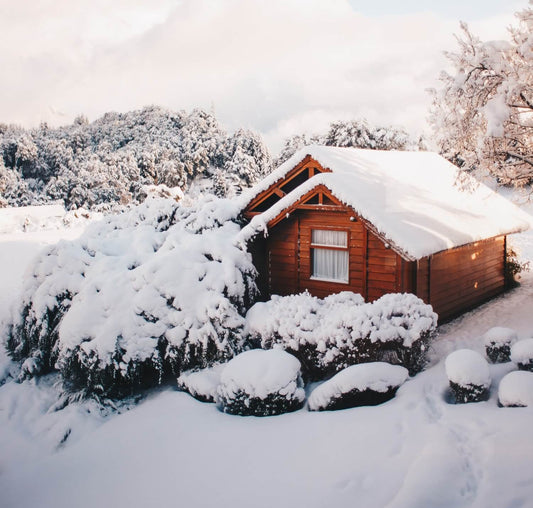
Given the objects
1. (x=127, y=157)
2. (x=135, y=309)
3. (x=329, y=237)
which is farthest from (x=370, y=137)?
(x=127, y=157)

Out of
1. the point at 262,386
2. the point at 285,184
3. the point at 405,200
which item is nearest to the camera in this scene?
the point at 262,386

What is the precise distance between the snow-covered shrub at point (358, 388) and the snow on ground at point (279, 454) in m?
0.32

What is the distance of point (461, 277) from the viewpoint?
16031 mm

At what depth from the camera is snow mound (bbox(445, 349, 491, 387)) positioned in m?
9.10

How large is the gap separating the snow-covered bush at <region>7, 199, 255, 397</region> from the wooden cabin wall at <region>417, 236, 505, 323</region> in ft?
17.4

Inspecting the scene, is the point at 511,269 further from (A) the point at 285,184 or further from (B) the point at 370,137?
(B) the point at 370,137

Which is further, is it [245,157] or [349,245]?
[245,157]

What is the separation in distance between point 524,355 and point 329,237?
6.62 metres

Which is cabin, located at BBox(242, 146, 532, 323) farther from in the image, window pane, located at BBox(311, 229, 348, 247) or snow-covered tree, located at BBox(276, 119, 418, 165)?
snow-covered tree, located at BBox(276, 119, 418, 165)

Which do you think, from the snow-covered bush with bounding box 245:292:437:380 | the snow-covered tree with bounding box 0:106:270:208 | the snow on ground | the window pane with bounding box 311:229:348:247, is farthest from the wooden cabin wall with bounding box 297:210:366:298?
the snow-covered tree with bounding box 0:106:270:208

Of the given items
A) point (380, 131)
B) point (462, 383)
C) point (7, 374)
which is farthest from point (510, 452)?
point (380, 131)

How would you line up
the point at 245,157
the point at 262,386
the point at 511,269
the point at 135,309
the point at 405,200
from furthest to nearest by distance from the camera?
the point at 245,157 → the point at 511,269 → the point at 405,200 → the point at 135,309 → the point at 262,386

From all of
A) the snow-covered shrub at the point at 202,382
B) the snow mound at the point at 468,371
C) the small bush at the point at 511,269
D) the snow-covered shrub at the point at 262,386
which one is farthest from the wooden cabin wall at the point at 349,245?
the small bush at the point at 511,269

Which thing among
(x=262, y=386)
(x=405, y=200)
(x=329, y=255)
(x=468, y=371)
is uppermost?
(x=405, y=200)
